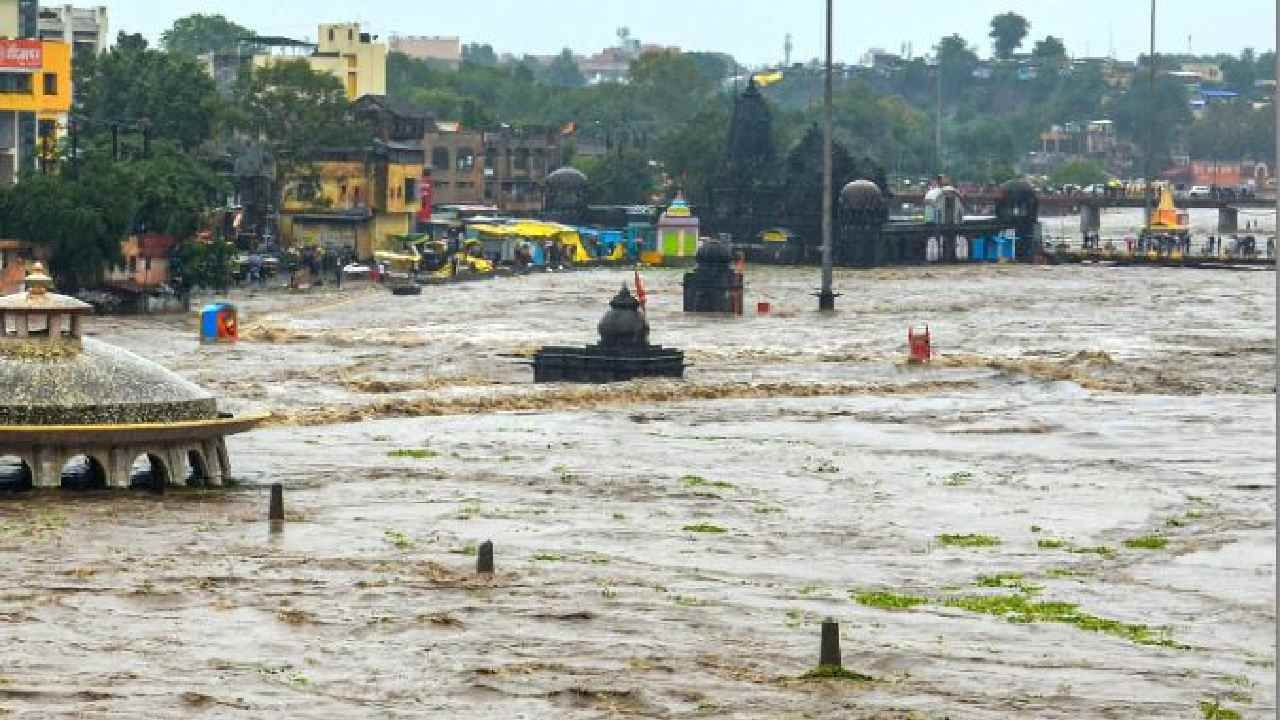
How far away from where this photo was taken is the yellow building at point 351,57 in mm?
185125

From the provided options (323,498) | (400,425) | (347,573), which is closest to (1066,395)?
(400,425)

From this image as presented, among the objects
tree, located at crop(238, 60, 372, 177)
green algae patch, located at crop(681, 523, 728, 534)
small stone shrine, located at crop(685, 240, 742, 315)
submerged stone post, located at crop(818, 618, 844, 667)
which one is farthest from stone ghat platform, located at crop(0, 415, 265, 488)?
tree, located at crop(238, 60, 372, 177)

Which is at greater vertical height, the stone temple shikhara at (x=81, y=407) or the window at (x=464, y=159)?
the window at (x=464, y=159)

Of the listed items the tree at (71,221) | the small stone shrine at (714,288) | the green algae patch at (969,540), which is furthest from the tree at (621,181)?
the green algae patch at (969,540)

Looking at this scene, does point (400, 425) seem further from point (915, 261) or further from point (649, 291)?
point (915, 261)

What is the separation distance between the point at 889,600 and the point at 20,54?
8062 centimetres

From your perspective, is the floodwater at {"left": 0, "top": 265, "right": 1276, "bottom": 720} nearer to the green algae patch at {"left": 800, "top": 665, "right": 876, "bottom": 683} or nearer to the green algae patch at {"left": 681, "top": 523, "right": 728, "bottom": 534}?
the green algae patch at {"left": 681, "top": 523, "right": 728, "bottom": 534}

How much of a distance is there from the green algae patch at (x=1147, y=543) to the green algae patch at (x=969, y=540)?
1.73 m

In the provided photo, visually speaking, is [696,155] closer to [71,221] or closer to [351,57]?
[351,57]

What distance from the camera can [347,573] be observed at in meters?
36.4

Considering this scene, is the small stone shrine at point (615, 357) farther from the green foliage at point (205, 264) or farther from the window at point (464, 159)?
the window at point (464, 159)

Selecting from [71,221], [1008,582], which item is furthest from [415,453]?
[71,221]

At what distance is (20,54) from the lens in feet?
365

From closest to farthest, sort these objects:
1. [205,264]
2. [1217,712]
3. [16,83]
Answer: [1217,712] → [205,264] → [16,83]
